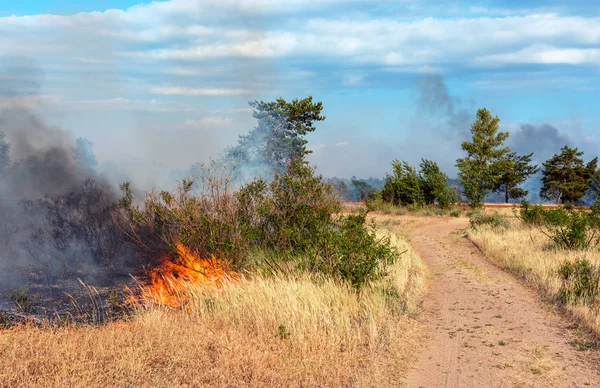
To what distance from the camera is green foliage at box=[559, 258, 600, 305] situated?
8492 mm

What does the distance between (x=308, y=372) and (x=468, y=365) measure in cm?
204

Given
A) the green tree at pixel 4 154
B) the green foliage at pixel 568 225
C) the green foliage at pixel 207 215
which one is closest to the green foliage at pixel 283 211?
the green foliage at pixel 207 215

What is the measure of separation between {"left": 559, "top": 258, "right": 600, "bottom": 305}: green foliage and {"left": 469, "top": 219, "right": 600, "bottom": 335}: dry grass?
154 mm

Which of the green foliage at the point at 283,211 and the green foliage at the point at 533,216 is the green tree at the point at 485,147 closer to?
the green foliage at the point at 533,216

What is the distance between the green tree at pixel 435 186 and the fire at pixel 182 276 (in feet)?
84.1

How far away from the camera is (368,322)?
7359mm

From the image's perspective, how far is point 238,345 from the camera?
581 centimetres

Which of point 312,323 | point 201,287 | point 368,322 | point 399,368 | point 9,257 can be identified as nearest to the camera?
point 399,368

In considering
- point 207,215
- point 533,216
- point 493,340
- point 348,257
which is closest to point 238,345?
point 493,340

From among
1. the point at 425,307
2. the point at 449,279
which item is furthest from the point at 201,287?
the point at 449,279

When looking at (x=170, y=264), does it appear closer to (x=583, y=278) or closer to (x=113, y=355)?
Result: (x=113, y=355)

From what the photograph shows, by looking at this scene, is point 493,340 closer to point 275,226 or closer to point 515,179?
point 275,226

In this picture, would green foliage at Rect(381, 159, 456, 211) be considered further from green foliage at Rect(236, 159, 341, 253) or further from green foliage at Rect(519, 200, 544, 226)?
green foliage at Rect(236, 159, 341, 253)

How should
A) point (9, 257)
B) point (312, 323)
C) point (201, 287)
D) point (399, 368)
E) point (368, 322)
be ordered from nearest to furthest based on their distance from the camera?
point (399, 368), point (312, 323), point (368, 322), point (201, 287), point (9, 257)
